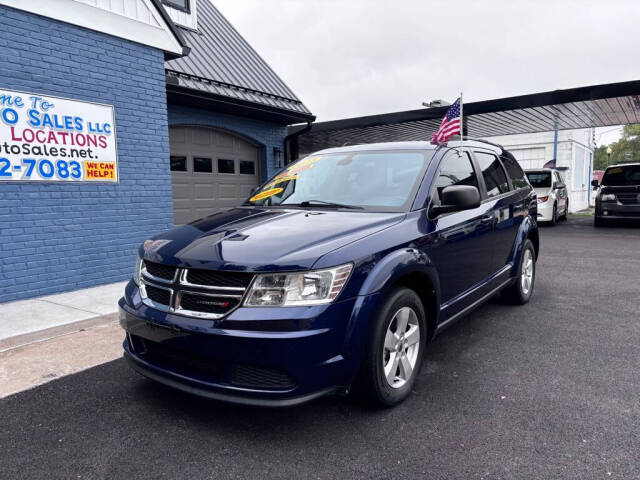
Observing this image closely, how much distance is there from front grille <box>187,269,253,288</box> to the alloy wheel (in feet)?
3.07

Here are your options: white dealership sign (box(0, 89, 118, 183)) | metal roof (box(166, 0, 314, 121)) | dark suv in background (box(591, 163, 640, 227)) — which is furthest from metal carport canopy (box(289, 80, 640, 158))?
white dealership sign (box(0, 89, 118, 183))

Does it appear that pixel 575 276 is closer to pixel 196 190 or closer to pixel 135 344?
pixel 135 344

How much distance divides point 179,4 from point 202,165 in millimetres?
3985

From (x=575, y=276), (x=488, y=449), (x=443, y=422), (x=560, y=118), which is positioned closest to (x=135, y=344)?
(x=443, y=422)

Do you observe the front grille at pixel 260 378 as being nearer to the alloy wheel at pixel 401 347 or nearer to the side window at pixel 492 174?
the alloy wheel at pixel 401 347

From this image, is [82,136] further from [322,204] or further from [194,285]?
[194,285]

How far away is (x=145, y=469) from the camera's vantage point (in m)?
2.35

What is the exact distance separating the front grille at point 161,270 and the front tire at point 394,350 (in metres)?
1.20

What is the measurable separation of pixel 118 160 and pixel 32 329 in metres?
2.83

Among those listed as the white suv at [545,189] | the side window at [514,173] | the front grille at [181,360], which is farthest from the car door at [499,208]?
the white suv at [545,189]

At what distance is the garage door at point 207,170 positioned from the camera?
9016 mm

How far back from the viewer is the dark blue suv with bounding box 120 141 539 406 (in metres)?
2.38

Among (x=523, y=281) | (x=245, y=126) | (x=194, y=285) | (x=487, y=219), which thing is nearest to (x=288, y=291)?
(x=194, y=285)

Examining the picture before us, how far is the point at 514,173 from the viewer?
523 cm
